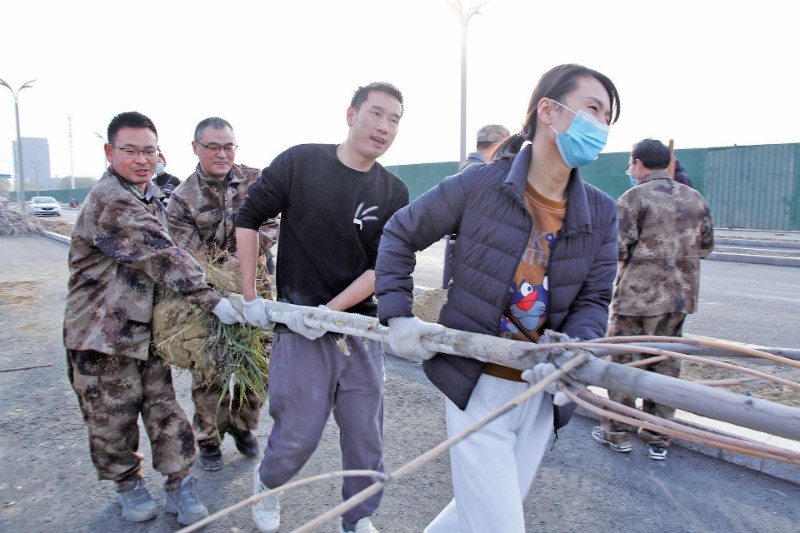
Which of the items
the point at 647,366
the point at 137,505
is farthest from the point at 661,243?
the point at 137,505

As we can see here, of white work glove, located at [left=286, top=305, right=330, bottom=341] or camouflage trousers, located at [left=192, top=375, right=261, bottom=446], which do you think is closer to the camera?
white work glove, located at [left=286, top=305, right=330, bottom=341]

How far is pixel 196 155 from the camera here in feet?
12.9

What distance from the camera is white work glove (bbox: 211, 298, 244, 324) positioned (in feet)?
9.47

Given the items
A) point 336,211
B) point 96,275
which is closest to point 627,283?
point 336,211

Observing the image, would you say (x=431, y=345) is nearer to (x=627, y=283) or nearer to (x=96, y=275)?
(x=96, y=275)

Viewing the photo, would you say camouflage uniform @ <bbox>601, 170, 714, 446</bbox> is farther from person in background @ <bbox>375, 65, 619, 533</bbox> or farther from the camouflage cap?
person in background @ <bbox>375, 65, 619, 533</bbox>

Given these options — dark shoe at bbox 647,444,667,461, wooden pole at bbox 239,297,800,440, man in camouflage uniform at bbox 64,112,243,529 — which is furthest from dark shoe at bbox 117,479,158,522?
dark shoe at bbox 647,444,667,461

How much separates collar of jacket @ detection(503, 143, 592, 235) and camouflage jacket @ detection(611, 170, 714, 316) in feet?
6.44

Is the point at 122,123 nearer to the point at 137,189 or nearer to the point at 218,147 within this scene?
the point at 137,189

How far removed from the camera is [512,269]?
1975 millimetres

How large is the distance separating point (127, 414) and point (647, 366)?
3.12 meters

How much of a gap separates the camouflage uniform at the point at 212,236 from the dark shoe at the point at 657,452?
2.45m

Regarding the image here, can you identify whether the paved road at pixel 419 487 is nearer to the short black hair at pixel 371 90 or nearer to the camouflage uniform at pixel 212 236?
the camouflage uniform at pixel 212 236

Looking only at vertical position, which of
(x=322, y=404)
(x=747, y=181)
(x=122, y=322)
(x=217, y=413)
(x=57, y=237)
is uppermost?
(x=747, y=181)
